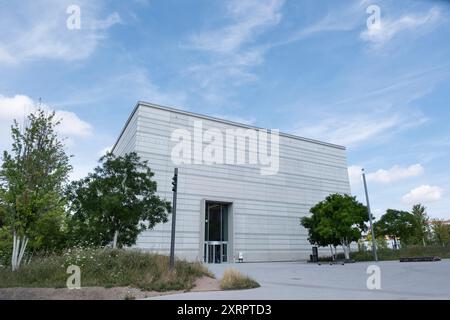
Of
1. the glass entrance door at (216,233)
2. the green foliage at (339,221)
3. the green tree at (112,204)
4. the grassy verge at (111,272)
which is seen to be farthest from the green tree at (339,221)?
the grassy verge at (111,272)

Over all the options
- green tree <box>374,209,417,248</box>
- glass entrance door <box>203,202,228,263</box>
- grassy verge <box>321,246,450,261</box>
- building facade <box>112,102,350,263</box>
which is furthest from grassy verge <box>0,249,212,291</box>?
green tree <box>374,209,417,248</box>

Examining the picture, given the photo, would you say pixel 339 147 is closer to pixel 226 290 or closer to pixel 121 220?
pixel 121 220

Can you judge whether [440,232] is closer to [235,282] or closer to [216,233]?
[216,233]

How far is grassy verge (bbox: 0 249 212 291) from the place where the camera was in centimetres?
1084

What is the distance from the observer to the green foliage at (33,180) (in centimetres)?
1407

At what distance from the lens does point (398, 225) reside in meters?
42.0

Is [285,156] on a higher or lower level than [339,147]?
lower

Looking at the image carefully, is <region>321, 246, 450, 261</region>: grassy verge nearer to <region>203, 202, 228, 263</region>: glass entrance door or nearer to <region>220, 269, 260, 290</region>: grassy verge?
<region>203, 202, 228, 263</region>: glass entrance door

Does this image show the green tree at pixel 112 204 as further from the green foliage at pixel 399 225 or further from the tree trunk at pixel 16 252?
the green foliage at pixel 399 225

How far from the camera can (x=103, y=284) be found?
10.7m

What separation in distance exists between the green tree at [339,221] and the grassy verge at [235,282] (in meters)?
22.7

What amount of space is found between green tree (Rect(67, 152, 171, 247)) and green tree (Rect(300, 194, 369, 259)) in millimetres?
18734

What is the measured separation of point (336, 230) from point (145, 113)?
84.7ft
